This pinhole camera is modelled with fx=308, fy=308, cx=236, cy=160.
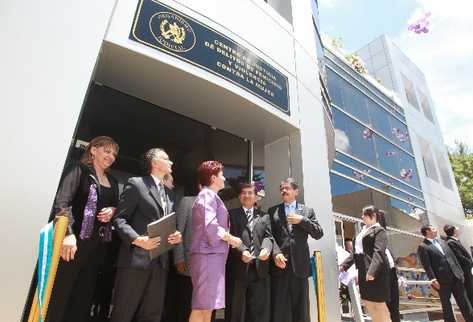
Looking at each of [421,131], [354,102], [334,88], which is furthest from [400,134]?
[334,88]

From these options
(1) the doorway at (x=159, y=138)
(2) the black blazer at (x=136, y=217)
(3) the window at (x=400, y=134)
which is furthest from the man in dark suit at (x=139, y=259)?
(3) the window at (x=400, y=134)

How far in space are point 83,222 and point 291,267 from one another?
2.08 metres

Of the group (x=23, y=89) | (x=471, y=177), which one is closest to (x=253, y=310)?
(x=23, y=89)

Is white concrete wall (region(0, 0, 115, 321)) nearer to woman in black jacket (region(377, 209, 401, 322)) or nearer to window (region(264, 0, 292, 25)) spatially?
window (region(264, 0, 292, 25))

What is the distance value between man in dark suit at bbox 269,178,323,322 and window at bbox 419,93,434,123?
56.3 feet

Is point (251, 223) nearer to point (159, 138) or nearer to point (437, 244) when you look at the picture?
point (159, 138)

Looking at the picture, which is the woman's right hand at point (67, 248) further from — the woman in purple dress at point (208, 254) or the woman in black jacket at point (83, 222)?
the woman in purple dress at point (208, 254)

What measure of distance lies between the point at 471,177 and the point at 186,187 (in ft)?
82.4

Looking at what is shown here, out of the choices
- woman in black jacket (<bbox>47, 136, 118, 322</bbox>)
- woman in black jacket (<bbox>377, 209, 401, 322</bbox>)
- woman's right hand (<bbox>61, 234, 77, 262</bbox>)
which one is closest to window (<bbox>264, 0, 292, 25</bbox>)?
woman in black jacket (<bbox>377, 209, 401, 322</bbox>)

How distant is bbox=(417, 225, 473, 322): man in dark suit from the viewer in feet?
16.1

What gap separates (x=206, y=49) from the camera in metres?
3.66

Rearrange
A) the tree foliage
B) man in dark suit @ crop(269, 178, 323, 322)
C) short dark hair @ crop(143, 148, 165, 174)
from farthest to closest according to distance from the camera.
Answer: the tree foliage, man in dark suit @ crop(269, 178, 323, 322), short dark hair @ crop(143, 148, 165, 174)

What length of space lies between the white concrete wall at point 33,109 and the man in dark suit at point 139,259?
566 mm

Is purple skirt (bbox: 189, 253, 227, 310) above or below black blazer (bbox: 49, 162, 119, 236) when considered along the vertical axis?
below
